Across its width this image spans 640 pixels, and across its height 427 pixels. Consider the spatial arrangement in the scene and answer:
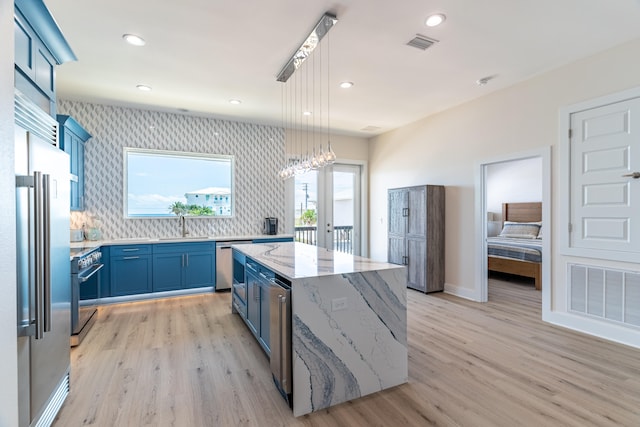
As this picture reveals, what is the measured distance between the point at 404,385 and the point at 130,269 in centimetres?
402

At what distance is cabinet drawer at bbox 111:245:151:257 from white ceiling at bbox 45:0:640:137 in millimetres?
2153

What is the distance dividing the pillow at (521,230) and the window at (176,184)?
6.00 m

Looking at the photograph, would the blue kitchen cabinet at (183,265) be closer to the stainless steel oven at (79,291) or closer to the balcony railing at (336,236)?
the stainless steel oven at (79,291)

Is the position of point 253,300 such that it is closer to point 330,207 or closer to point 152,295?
point 152,295

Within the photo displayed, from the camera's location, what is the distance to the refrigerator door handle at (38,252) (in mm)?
1644

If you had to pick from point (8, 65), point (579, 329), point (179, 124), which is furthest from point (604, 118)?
point (179, 124)

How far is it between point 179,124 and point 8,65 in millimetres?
4455

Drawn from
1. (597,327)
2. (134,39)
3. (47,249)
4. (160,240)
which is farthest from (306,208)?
(47,249)

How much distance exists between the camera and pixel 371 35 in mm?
2896

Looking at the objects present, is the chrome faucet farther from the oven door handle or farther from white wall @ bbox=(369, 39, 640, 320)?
white wall @ bbox=(369, 39, 640, 320)

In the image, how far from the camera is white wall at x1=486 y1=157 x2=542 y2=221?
23.2ft

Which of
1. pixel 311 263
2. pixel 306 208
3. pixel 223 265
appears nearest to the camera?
pixel 311 263

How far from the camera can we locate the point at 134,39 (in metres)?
2.95

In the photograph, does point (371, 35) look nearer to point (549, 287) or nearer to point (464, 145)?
point (464, 145)
